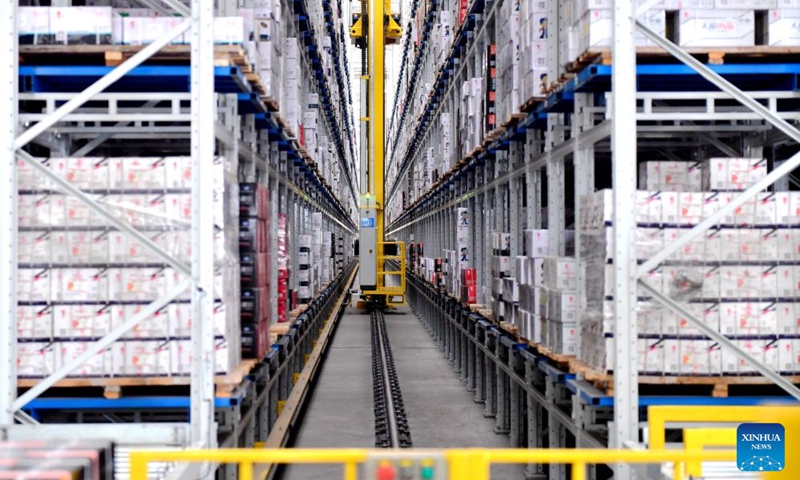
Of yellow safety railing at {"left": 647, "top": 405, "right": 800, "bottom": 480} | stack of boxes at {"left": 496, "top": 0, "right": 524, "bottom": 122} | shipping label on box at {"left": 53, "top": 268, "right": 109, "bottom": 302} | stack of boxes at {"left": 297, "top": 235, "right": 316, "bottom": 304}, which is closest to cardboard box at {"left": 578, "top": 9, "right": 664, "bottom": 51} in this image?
stack of boxes at {"left": 496, "top": 0, "right": 524, "bottom": 122}

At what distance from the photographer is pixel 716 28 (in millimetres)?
4594

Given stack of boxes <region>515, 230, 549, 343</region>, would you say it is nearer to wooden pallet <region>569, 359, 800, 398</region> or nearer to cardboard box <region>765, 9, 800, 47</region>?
wooden pallet <region>569, 359, 800, 398</region>

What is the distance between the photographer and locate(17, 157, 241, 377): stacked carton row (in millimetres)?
4496

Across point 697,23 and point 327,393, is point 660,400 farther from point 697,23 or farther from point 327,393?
point 327,393

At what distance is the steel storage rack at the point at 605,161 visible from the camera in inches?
168

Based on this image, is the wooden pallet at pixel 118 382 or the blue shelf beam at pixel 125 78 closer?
the wooden pallet at pixel 118 382

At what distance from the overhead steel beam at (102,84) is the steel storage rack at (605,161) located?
2351mm

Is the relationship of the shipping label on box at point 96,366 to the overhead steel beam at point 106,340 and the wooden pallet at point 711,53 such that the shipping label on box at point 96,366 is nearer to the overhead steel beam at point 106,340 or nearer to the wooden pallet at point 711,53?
the overhead steel beam at point 106,340

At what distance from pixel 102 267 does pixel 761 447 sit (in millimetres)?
3664

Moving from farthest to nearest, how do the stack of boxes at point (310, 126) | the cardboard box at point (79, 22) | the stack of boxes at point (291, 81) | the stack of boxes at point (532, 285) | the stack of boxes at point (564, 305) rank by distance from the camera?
the stack of boxes at point (310, 126) → the stack of boxes at point (291, 81) → the stack of boxes at point (532, 285) → the stack of boxes at point (564, 305) → the cardboard box at point (79, 22)

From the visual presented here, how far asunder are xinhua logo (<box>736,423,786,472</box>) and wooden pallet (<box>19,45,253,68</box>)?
341 cm

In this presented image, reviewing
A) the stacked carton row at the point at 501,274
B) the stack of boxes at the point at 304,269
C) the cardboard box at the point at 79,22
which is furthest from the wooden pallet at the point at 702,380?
the stack of boxes at the point at 304,269

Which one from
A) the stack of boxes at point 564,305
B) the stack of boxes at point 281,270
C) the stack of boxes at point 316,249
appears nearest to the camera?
the stack of boxes at point 564,305

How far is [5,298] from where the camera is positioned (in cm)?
440
